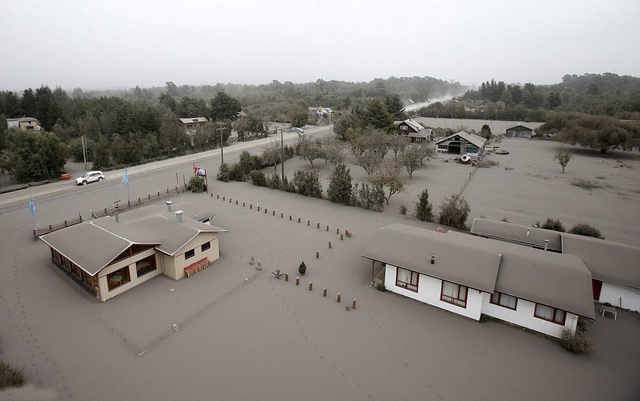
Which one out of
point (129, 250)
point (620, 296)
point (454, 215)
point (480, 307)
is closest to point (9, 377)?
point (129, 250)

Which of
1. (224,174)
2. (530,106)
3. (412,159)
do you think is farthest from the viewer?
(530,106)

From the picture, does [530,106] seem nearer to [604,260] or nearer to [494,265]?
[604,260]

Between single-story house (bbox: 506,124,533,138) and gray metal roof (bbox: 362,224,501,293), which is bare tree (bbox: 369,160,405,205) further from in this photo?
single-story house (bbox: 506,124,533,138)

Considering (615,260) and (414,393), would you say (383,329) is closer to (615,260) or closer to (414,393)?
(414,393)

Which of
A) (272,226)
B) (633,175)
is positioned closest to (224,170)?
(272,226)

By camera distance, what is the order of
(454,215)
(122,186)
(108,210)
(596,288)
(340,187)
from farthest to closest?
(122,186) < (340,187) < (108,210) < (454,215) < (596,288)

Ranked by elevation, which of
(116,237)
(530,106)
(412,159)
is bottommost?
(116,237)

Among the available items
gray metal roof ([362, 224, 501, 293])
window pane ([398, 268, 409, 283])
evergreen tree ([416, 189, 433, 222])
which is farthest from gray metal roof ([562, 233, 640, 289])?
evergreen tree ([416, 189, 433, 222])
